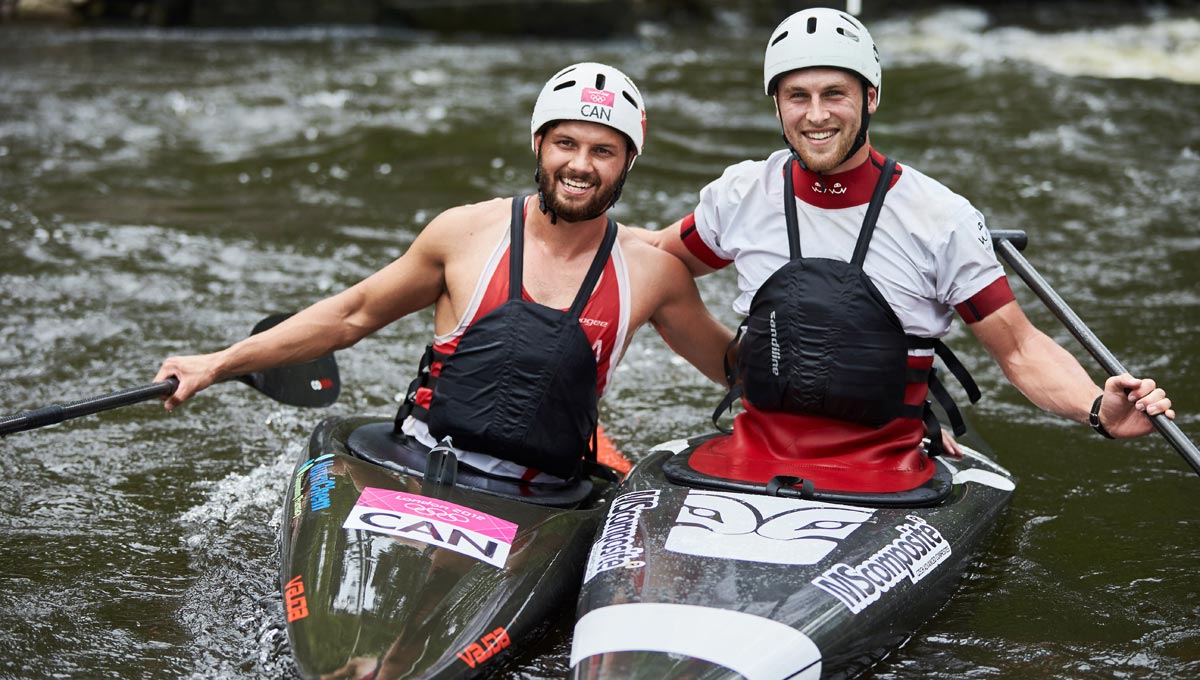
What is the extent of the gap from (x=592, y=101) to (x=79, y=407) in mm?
1605

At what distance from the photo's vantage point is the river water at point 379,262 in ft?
11.8

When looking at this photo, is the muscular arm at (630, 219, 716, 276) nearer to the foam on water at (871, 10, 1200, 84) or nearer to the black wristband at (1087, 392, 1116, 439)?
the black wristband at (1087, 392, 1116, 439)

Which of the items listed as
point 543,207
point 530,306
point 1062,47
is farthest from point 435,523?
point 1062,47

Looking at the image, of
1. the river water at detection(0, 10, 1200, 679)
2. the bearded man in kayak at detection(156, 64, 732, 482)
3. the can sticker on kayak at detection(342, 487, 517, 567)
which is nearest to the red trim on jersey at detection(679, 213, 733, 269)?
the bearded man in kayak at detection(156, 64, 732, 482)

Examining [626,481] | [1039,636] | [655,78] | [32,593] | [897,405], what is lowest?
[32,593]

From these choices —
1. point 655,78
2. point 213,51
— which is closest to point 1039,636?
point 655,78

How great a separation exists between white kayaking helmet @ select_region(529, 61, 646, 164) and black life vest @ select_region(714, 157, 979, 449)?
1.62 ft

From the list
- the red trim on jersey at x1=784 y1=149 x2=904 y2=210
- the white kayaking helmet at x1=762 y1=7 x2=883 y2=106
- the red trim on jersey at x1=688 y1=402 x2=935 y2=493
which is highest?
the white kayaking helmet at x1=762 y1=7 x2=883 y2=106

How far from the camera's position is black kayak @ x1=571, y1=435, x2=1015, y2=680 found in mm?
2816

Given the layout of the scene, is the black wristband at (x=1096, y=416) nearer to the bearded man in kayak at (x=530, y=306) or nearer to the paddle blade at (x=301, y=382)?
the bearded man in kayak at (x=530, y=306)

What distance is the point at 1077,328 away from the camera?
3.83 meters

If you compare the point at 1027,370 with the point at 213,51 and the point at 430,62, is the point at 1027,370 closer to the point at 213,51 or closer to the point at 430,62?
the point at 430,62

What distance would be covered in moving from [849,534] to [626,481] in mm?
683

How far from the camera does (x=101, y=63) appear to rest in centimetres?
1259
